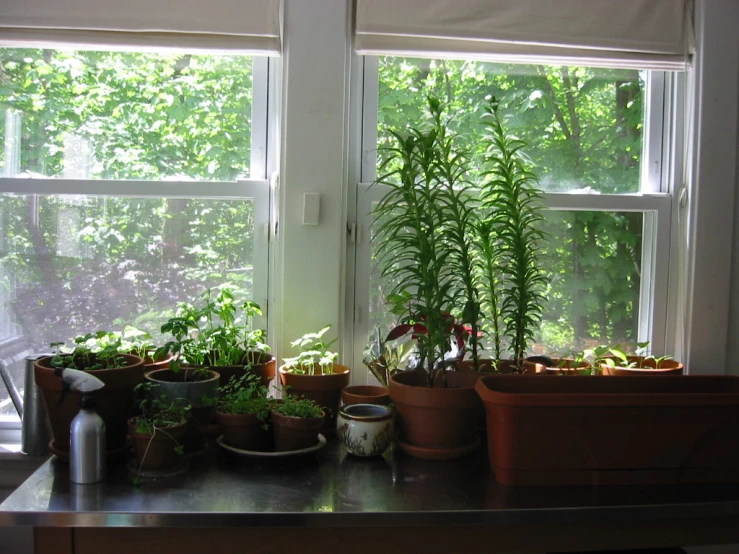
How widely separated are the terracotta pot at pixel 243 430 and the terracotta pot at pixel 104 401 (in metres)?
0.24

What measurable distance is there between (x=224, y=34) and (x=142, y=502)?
1.38 metres

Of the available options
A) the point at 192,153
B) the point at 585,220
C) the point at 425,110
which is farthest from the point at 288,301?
the point at 585,220

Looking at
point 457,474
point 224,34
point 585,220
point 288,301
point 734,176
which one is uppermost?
point 224,34

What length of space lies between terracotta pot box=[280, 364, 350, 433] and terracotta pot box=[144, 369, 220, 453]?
0.77ft

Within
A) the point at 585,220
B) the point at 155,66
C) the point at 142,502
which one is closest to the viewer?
the point at 142,502

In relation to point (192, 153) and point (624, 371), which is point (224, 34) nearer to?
point (192, 153)

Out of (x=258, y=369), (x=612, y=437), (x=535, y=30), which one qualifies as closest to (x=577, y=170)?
(x=535, y=30)

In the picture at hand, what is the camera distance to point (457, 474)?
168cm

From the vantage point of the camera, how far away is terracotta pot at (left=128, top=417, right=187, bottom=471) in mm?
1593

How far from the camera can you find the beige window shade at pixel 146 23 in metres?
2.04

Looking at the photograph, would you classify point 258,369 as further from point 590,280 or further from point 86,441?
point 590,280

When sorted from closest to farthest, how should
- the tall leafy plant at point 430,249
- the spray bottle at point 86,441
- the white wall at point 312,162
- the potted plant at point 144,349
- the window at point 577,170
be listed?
the spray bottle at point 86,441, the tall leafy plant at point 430,249, the potted plant at point 144,349, the white wall at point 312,162, the window at point 577,170

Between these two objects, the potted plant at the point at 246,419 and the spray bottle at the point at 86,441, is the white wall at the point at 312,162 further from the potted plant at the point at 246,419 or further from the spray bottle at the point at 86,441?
the spray bottle at the point at 86,441

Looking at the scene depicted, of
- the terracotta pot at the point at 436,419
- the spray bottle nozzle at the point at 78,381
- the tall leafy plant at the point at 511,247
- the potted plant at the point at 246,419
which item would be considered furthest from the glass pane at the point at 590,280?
the spray bottle nozzle at the point at 78,381
